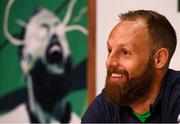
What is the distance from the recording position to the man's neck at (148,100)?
1028 mm

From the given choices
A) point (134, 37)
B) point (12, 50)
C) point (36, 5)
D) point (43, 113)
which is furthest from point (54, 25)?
point (134, 37)

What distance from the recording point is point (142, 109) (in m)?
1.03

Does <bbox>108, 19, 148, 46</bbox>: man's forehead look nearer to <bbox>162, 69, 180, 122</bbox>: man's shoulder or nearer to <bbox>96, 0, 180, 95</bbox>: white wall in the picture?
<bbox>162, 69, 180, 122</bbox>: man's shoulder

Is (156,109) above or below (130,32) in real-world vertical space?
below

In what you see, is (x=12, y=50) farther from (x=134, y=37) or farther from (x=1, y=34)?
(x=134, y=37)

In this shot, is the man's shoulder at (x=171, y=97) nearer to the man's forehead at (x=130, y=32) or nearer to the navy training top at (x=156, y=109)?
the navy training top at (x=156, y=109)

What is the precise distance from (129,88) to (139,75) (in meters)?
0.05

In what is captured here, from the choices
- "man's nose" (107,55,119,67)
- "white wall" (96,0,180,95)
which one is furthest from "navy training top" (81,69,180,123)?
"white wall" (96,0,180,95)

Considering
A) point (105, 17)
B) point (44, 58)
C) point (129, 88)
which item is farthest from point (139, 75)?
point (44, 58)

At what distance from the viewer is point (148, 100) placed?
1.04m

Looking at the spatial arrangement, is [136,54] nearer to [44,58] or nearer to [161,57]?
[161,57]

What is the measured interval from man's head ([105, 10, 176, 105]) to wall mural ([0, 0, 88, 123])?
1017mm

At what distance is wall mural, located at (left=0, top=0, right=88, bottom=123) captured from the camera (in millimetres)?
2059

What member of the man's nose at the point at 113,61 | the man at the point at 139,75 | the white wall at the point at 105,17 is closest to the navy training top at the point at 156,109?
the man at the point at 139,75
